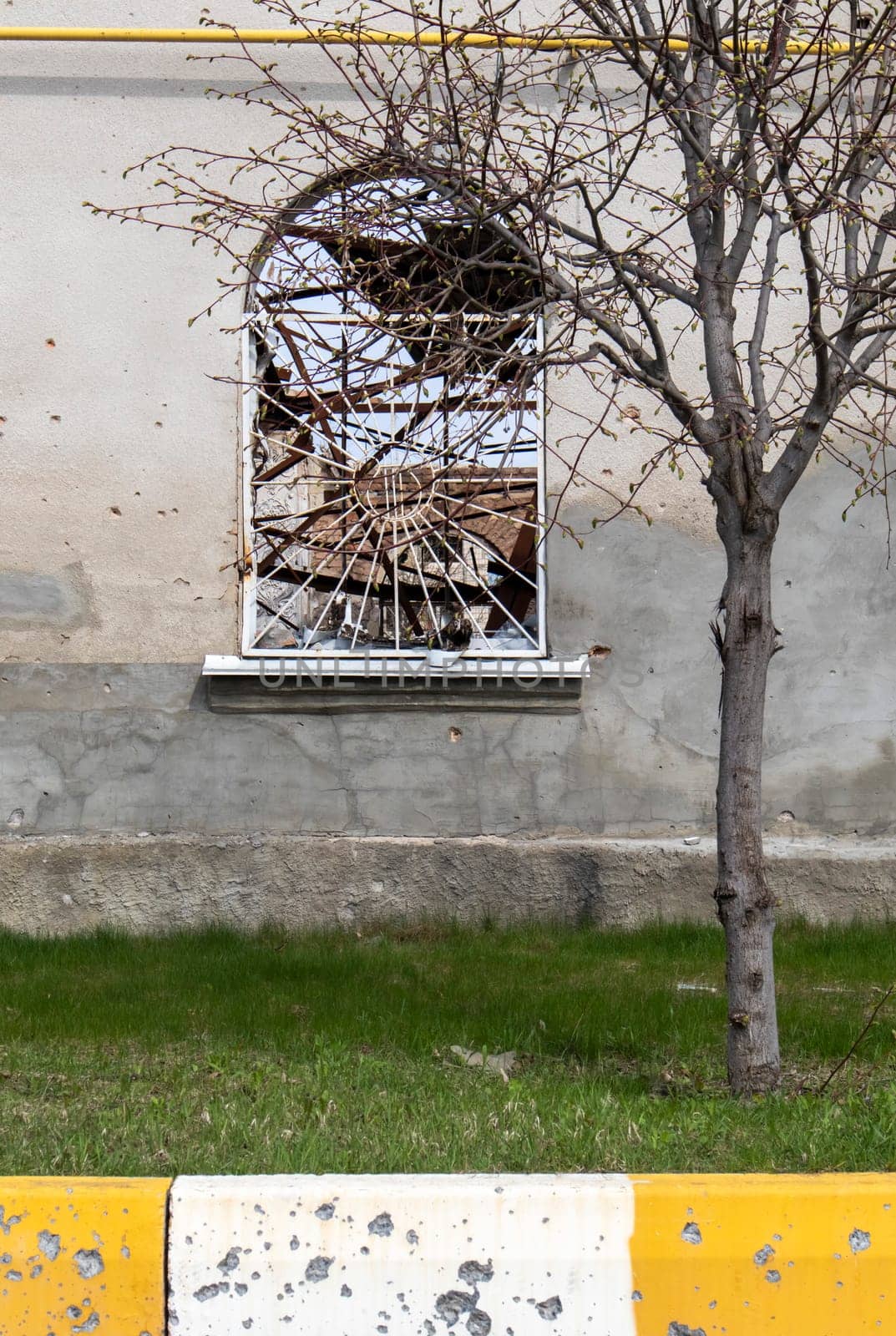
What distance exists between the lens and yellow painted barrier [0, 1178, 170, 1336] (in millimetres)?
2557

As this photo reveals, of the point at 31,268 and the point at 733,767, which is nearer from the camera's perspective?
the point at 733,767

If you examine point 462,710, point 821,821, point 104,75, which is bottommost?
point 821,821

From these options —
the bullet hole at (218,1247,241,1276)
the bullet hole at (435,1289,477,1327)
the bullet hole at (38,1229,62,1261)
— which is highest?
the bullet hole at (38,1229,62,1261)

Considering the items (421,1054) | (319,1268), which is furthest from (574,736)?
(319,1268)

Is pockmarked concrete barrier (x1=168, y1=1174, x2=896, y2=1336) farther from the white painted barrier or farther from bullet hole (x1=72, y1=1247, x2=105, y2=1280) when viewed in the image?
bullet hole (x1=72, y1=1247, x2=105, y2=1280)

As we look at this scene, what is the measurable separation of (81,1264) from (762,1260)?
4.62 feet

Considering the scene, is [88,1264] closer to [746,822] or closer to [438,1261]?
[438,1261]

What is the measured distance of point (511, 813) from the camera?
6.82m

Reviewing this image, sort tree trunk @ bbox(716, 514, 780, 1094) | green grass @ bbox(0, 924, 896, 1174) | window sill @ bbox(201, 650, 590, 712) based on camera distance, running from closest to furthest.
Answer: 1. green grass @ bbox(0, 924, 896, 1174)
2. tree trunk @ bbox(716, 514, 780, 1094)
3. window sill @ bbox(201, 650, 590, 712)

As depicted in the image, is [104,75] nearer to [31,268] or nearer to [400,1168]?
[31,268]

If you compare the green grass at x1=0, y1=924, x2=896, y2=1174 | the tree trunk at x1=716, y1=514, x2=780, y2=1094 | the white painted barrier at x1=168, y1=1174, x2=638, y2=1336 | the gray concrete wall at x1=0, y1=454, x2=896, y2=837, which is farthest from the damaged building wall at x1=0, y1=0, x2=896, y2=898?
the white painted barrier at x1=168, y1=1174, x2=638, y2=1336

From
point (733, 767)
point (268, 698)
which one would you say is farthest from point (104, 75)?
point (733, 767)

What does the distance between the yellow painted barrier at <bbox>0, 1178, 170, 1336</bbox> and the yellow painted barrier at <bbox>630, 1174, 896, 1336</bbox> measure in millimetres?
1002

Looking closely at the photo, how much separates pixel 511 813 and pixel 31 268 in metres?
3.95
